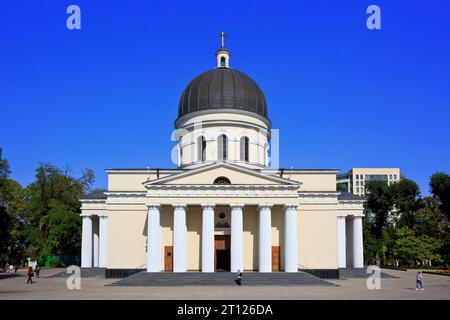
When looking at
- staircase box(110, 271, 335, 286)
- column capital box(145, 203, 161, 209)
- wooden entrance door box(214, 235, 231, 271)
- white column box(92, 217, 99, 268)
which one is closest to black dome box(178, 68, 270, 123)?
column capital box(145, 203, 161, 209)

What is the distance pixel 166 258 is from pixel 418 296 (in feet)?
63.6

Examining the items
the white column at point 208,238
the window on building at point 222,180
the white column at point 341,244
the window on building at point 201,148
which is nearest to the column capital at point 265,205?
the window on building at point 222,180

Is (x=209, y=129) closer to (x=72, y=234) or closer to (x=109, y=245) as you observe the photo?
(x=109, y=245)

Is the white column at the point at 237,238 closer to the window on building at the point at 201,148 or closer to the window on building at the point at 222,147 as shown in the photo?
the window on building at the point at 222,147

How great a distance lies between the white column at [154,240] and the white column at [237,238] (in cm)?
551

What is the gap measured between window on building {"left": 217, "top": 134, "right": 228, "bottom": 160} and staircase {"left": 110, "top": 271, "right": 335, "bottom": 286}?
1161cm

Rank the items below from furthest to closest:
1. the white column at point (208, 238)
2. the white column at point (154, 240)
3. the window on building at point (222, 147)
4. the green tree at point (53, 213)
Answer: the green tree at point (53, 213) < the window on building at point (222, 147) < the white column at point (154, 240) < the white column at point (208, 238)

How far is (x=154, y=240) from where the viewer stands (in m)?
35.1

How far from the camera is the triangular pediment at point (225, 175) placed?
117 ft

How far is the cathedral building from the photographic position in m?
35.2

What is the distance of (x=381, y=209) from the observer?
70.6 m

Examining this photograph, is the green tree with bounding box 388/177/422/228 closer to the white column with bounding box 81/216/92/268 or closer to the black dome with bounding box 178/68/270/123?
the black dome with bounding box 178/68/270/123

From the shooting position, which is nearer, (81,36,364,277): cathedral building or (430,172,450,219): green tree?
(81,36,364,277): cathedral building
